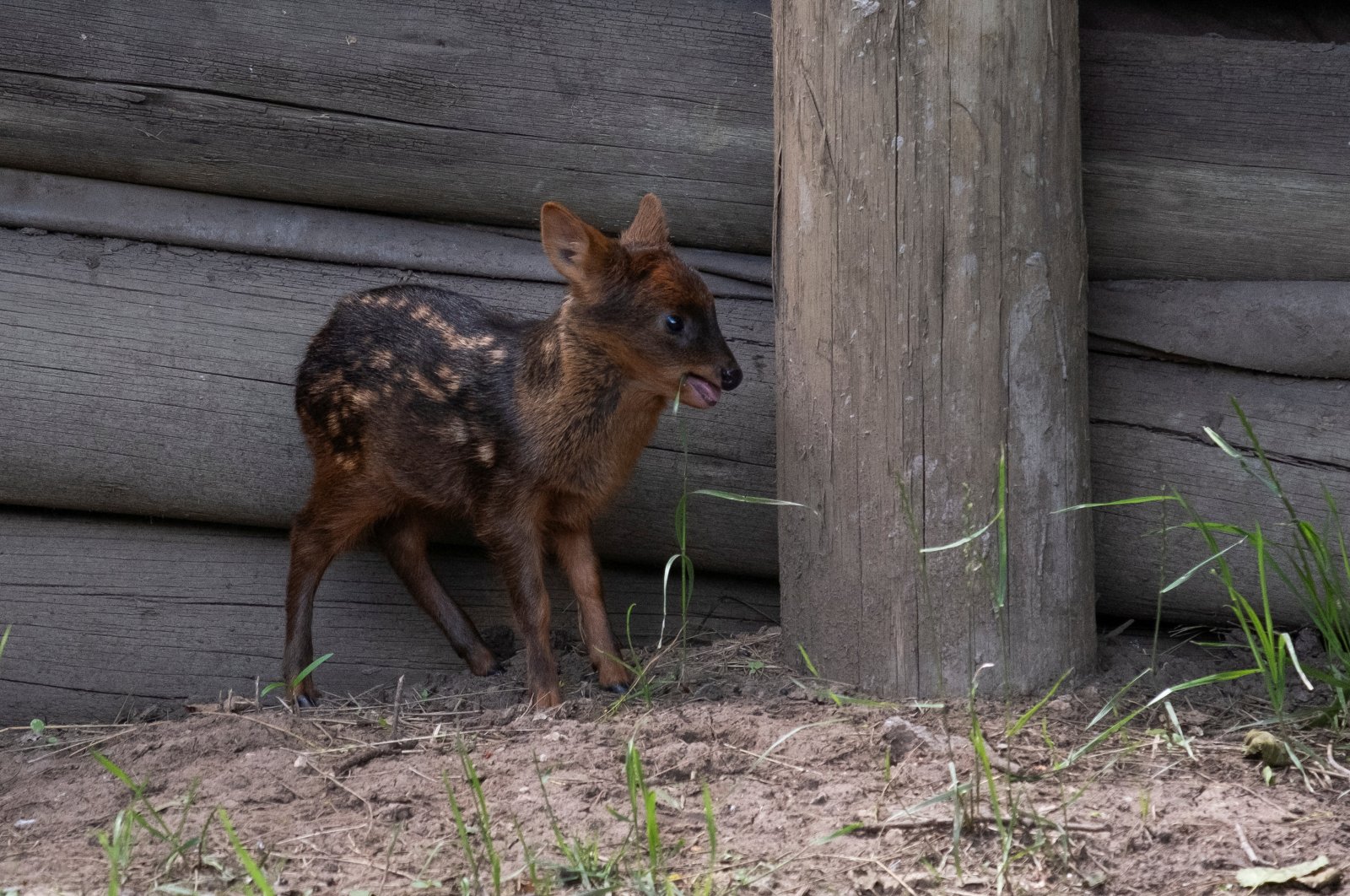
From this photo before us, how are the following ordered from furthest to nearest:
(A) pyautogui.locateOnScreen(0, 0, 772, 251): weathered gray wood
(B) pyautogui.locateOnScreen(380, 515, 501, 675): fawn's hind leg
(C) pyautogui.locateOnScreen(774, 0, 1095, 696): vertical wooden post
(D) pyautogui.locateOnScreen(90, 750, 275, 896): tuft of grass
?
1. (B) pyautogui.locateOnScreen(380, 515, 501, 675): fawn's hind leg
2. (A) pyautogui.locateOnScreen(0, 0, 772, 251): weathered gray wood
3. (C) pyautogui.locateOnScreen(774, 0, 1095, 696): vertical wooden post
4. (D) pyautogui.locateOnScreen(90, 750, 275, 896): tuft of grass

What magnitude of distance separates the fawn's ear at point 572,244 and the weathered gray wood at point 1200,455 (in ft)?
5.46

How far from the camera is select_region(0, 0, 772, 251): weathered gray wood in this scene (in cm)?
460

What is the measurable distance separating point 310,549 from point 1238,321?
320 cm

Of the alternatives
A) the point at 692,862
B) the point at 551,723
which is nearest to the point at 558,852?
the point at 692,862

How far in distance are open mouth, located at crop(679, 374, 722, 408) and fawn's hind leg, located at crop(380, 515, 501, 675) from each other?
121 centimetres

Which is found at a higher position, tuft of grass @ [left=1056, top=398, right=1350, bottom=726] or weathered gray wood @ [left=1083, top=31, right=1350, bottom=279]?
weathered gray wood @ [left=1083, top=31, right=1350, bottom=279]

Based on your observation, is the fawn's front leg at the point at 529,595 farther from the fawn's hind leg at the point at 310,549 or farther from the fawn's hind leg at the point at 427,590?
the fawn's hind leg at the point at 310,549

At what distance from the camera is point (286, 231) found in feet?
15.8

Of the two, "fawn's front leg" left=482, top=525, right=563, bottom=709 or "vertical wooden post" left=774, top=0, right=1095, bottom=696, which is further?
"fawn's front leg" left=482, top=525, right=563, bottom=709

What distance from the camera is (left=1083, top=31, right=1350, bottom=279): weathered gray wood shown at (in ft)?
14.8

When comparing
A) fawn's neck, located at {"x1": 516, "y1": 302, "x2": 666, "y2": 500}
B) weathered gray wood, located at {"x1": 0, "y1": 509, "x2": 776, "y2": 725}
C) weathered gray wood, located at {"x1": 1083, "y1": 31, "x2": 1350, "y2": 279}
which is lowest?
weathered gray wood, located at {"x1": 0, "y1": 509, "x2": 776, "y2": 725}

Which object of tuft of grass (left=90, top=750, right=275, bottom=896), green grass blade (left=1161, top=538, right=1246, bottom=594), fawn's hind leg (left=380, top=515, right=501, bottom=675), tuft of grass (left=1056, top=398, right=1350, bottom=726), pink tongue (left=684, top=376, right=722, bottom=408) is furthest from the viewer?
fawn's hind leg (left=380, top=515, right=501, bottom=675)

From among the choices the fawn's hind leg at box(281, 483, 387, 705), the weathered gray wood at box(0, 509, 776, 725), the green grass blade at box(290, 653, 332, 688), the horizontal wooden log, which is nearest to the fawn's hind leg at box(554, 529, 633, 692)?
the weathered gray wood at box(0, 509, 776, 725)

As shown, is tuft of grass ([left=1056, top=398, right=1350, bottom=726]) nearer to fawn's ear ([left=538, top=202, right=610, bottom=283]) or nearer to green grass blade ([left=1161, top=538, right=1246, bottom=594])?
green grass blade ([left=1161, top=538, right=1246, bottom=594])
